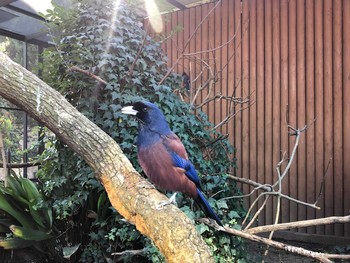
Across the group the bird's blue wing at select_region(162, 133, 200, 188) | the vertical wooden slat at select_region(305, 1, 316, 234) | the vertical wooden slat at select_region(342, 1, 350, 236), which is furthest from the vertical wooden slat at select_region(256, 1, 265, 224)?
the bird's blue wing at select_region(162, 133, 200, 188)

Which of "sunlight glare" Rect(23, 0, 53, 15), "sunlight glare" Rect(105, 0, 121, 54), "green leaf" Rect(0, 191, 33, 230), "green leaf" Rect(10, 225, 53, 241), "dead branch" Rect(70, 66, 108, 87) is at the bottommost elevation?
"green leaf" Rect(10, 225, 53, 241)

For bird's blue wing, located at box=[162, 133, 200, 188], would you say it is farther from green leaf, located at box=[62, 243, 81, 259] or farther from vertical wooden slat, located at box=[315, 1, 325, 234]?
vertical wooden slat, located at box=[315, 1, 325, 234]

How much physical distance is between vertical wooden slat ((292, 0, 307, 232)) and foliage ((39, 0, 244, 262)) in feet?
5.61

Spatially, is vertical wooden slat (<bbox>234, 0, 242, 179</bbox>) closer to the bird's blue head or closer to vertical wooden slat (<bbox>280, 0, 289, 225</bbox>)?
vertical wooden slat (<bbox>280, 0, 289, 225</bbox>)

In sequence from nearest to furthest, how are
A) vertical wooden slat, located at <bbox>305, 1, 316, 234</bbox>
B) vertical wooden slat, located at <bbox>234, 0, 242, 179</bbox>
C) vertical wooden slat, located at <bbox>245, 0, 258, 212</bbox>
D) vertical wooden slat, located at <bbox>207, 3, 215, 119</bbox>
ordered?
vertical wooden slat, located at <bbox>305, 1, 316, 234</bbox> < vertical wooden slat, located at <bbox>245, 0, 258, 212</bbox> < vertical wooden slat, located at <bbox>234, 0, 242, 179</bbox> < vertical wooden slat, located at <bbox>207, 3, 215, 119</bbox>

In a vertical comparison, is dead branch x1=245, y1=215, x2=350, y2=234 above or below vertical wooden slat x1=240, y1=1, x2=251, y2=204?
below

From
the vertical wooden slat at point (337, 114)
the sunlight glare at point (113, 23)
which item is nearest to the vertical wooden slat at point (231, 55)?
the vertical wooden slat at point (337, 114)

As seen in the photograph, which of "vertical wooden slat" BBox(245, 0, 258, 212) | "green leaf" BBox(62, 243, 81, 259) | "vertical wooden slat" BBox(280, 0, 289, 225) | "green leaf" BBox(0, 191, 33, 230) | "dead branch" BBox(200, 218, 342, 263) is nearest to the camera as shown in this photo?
"dead branch" BBox(200, 218, 342, 263)

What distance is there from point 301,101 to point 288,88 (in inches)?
11.0

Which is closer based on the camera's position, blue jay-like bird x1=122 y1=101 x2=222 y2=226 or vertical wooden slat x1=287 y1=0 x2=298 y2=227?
blue jay-like bird x1=122 y1=101 x2=222 y2=226

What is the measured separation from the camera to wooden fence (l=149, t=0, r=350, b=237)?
16.1ft

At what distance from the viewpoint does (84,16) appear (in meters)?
3.62

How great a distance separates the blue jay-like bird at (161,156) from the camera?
2.33 meters

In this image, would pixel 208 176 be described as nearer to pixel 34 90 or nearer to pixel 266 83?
pixel 34 90
